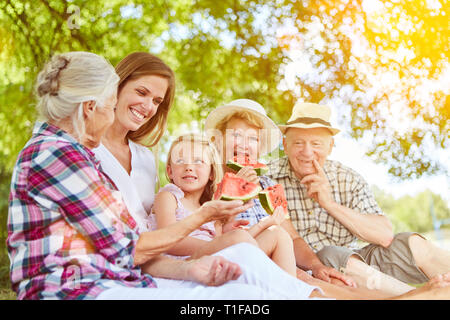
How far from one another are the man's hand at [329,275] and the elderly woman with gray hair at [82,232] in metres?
0.90

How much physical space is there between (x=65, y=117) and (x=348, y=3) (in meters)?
2.31

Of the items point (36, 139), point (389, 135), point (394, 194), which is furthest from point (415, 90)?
point (36, 139)

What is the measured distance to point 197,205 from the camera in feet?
8.71

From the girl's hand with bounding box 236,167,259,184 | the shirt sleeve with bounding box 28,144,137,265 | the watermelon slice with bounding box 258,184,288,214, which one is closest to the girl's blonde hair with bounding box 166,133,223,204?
the girl's hand with bounding box 236,167,259,184

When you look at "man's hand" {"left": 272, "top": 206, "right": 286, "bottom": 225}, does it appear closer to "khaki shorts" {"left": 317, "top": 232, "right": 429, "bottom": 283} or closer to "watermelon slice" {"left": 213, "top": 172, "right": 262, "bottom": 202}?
"watermelon slice" {"left": 213, "top": 172, "right": 262, "bottom": 202}

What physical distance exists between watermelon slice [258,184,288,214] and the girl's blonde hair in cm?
25

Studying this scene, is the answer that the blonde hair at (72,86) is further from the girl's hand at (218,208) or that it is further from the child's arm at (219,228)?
the child's arm at (219,228)

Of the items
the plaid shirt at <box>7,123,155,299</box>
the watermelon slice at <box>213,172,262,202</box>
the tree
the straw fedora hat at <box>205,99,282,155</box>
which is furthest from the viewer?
the tree

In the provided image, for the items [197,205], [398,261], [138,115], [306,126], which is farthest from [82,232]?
[398,261]

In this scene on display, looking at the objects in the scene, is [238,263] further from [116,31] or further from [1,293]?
[1,293]

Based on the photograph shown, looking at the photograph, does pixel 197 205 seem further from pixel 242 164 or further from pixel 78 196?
pixel 78 196

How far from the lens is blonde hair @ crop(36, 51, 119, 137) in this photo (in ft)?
6.11

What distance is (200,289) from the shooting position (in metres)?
1.77

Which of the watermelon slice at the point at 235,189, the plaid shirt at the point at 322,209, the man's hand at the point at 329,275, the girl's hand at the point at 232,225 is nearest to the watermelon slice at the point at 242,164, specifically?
the watermelon slice at the point at 235,189
